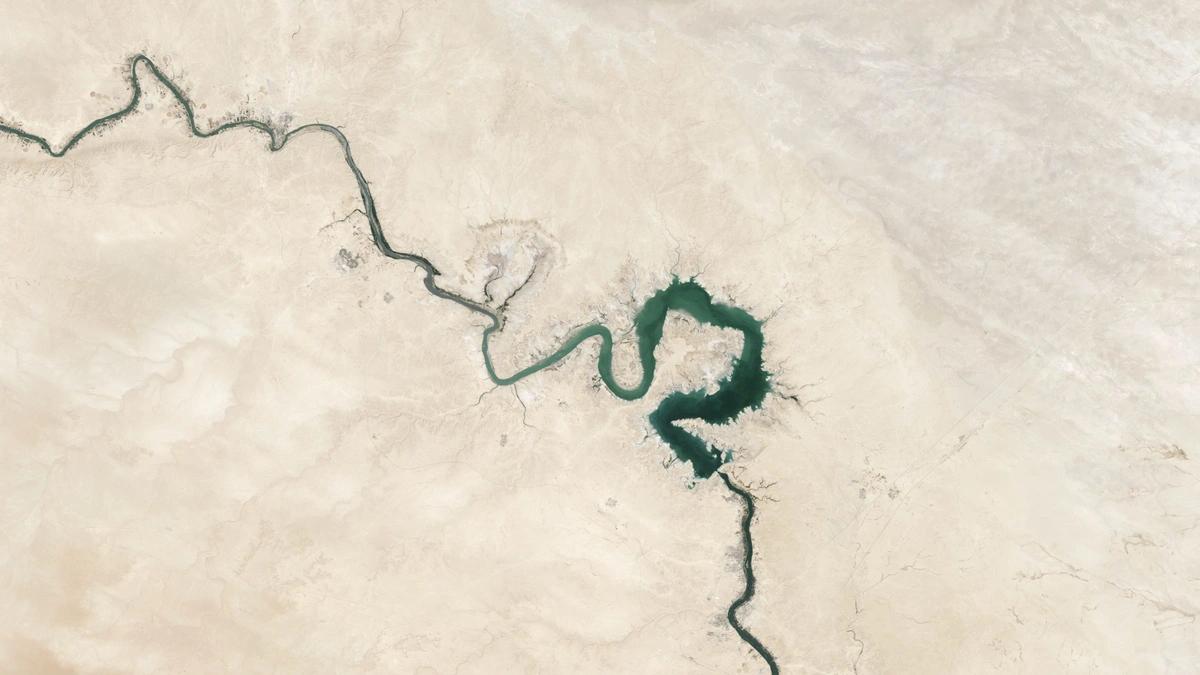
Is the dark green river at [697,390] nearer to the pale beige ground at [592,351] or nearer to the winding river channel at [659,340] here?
the winding river channel at [659,340]

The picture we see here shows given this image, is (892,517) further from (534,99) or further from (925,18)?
(534,99)

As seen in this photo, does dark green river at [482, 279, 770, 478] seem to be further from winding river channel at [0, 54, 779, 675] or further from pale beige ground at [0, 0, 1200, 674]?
pale beige ground at [0, 0, 1200, 674]

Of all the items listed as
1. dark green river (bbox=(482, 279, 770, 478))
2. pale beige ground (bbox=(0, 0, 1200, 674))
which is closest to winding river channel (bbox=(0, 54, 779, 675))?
dark green river (bbox=(482, 279, 770, 478))

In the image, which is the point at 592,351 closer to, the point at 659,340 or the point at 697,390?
the point at 659,340

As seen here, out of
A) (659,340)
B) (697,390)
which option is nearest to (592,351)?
(659,340)

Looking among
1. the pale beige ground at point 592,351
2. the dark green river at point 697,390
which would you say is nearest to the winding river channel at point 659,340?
the dark green river at point 697,390

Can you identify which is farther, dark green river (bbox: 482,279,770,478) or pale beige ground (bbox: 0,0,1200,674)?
dark green river (bbox: 482,279,770,478)

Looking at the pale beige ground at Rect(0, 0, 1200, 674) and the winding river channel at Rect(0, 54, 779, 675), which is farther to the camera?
the winding river channel at Rect(0, 54, 779, 675)
